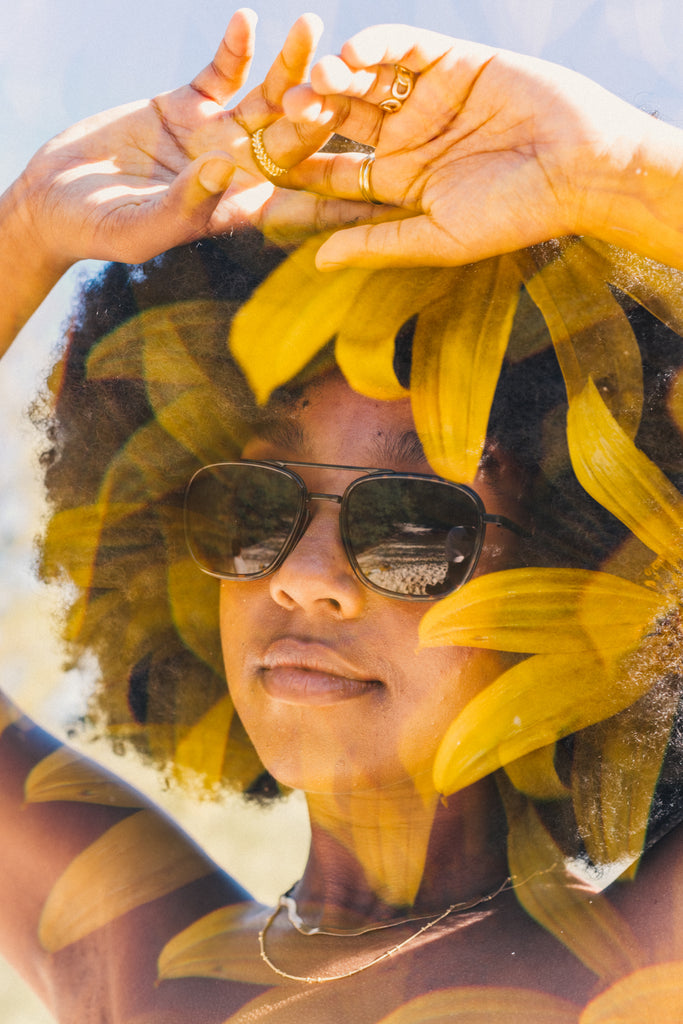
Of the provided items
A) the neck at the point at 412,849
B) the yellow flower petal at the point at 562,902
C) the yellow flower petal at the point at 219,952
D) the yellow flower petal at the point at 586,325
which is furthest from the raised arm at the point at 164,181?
the yellow flower petal at the point at 219,952

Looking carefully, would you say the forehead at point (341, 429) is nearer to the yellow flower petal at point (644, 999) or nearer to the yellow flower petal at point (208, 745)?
the yellow flower petal at point (644, 999)

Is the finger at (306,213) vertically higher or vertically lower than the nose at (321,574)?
higher

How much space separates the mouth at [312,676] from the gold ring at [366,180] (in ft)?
2.84

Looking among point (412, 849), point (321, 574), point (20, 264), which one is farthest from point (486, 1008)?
point (20, 264)

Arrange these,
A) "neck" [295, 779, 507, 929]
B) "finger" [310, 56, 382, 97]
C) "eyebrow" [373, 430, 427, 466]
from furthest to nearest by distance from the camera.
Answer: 1. "neck" [295, 779, 507, 929]
2. "eyebrow" [373, 430, 427, 466]
3. "finger" [310, 56, 382, 97]

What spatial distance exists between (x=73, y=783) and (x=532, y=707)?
1.26m

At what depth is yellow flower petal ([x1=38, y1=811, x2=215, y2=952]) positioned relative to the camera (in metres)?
2.03

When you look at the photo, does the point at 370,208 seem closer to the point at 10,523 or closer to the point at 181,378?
the point at 181,378

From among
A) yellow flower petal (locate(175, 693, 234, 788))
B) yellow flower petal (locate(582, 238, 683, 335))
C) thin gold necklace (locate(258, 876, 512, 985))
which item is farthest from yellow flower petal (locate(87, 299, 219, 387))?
thin gold necklace (locate(258, 876, 512, 985))

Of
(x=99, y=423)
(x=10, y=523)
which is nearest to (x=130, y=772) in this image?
(x=10, y=523)

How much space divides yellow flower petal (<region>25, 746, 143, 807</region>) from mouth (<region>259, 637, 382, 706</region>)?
30.8 inches

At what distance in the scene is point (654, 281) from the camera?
133 cm

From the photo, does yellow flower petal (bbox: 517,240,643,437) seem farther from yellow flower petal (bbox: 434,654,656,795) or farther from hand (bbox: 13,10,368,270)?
yellow flower petal (bbox: 434,654,656,795)

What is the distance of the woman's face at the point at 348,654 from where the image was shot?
159 centimetres
